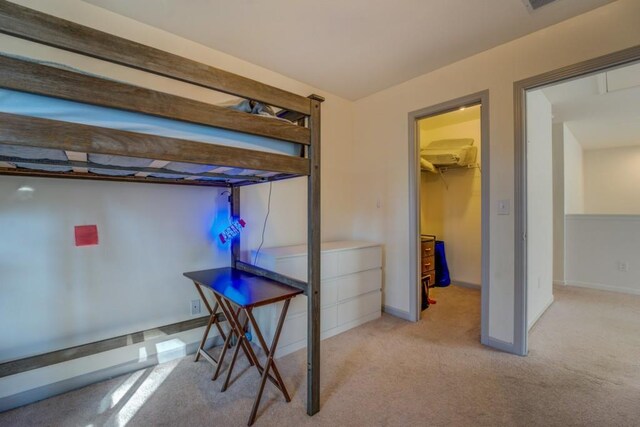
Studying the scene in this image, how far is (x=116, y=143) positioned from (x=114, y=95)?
0.15 metres

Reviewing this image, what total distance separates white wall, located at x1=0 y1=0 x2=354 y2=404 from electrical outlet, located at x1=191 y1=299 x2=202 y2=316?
0.17 ft

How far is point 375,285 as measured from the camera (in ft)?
9.54

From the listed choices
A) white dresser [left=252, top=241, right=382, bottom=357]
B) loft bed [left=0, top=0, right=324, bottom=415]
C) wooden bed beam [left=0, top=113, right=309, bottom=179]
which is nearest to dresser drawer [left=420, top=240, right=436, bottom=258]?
white dresser [left=252, top=241, right=382, bottom=357]

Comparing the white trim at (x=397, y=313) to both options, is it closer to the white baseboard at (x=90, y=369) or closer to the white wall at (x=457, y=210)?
the white wall at (x=457, y=210)

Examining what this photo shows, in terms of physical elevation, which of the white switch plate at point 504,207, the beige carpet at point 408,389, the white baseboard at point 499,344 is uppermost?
the white switch plate at point 504,207

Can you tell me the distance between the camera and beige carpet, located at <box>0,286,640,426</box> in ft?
4.99

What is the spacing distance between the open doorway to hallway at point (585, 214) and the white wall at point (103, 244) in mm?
Result: 2578

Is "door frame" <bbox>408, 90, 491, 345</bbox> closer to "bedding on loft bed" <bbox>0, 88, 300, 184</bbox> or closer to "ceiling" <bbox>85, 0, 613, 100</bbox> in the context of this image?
"ceiling" <bbox>85, 0, 613, 100</bbox>

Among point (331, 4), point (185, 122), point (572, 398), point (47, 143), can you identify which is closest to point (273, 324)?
point (185, 122)

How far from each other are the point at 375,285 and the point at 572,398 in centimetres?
158

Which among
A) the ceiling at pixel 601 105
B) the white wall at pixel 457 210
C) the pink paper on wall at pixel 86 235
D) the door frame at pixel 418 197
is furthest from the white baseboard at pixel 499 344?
the pink paper on wall at pixel 86 235

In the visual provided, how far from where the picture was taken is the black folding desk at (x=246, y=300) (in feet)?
4.99

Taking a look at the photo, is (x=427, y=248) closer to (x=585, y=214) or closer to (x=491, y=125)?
(x=491, y=125)

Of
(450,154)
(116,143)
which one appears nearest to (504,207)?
(450,154)
